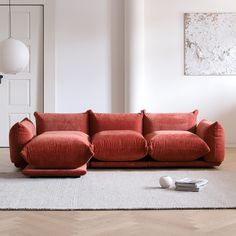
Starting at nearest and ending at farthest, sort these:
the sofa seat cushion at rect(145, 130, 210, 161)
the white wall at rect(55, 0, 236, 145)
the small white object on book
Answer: the small white object on book < the sofa seat cushion at rect(145, 130, 210, 161) < the white wall at rect(55, 0, 236, 145)

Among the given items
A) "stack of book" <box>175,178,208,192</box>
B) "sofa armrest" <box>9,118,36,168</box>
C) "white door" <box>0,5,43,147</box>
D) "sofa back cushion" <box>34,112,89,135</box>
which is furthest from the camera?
"white door" <box>0,5,43,147</box>

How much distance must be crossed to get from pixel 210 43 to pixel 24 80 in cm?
282

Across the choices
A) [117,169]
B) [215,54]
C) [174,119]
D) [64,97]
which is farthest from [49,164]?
[215,54]

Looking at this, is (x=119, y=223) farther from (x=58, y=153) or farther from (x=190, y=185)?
(x=58, y=153)

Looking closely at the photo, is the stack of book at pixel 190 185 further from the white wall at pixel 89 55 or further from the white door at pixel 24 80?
the white door at pixel 24 80

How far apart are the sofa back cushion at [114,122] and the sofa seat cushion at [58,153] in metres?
1.10

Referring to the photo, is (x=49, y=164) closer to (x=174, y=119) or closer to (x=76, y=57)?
(x=174, y=119)

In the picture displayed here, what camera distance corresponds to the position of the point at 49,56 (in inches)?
313

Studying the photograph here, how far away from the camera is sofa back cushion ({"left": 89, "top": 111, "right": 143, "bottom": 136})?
6.30 meters

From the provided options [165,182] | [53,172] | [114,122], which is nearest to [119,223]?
[165,182]

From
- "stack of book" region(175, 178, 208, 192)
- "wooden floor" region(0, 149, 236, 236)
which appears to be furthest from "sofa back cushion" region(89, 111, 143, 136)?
"wooden floor" region(0, 149, 236, 236)

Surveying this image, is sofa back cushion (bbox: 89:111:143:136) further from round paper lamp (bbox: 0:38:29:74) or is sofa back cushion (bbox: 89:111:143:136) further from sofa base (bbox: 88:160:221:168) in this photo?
round paper lamp (bbox: 0:38:29:74)

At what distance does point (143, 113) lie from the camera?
21.3ft

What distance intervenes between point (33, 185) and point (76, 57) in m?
3.63
